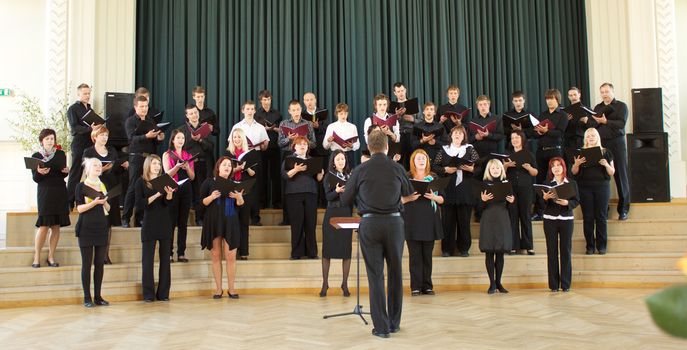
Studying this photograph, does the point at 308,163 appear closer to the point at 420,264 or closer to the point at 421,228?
the point at 421,228

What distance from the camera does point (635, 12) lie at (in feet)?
29.0

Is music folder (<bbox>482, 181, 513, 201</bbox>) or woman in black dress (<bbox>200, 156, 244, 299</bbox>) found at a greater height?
music folder (<bbox>482, 181, 513, 201</bbox>)

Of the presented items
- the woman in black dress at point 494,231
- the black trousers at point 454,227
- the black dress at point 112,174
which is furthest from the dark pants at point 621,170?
the black dress at point 112,174

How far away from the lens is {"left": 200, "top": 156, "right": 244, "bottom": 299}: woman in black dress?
628cm

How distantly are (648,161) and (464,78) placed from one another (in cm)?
290

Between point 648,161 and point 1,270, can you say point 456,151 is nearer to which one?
point 648,161

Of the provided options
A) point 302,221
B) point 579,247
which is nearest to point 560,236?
point 579,247

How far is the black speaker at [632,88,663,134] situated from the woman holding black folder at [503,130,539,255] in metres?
2.07

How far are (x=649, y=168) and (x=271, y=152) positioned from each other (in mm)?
4742

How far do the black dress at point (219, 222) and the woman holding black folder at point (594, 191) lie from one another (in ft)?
12.2

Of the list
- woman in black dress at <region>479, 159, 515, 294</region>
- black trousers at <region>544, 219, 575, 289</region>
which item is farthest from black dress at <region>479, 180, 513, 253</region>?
black trousers at <region>544, 219, 575, 289</region>

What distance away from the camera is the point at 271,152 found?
8.12 metres

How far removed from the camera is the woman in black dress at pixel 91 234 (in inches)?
229

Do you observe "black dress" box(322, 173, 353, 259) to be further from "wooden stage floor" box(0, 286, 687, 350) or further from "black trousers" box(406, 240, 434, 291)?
"black trousers" box(406, 240, 434, 291)
